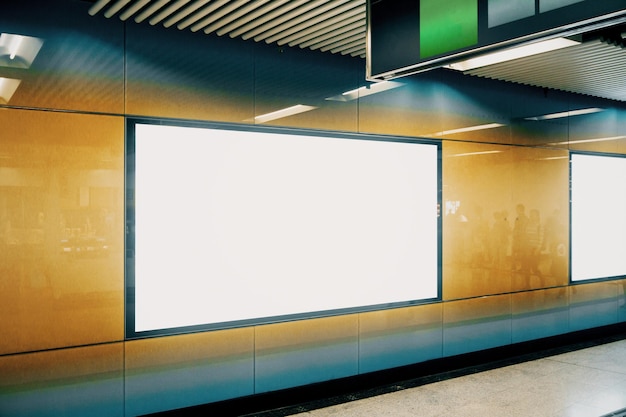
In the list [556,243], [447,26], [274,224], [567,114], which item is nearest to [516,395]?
[556,243]

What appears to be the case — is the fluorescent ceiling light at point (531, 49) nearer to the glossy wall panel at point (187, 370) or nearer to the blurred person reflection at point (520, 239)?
the blurred person reflection at point (520, 239)

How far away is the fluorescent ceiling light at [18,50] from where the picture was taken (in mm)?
4219

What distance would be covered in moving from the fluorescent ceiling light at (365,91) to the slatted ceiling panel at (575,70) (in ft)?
3.90

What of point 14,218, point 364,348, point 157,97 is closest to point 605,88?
point 364,348

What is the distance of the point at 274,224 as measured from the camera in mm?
5590

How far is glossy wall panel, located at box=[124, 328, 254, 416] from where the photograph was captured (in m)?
4.78

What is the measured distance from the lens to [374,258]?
629 cm

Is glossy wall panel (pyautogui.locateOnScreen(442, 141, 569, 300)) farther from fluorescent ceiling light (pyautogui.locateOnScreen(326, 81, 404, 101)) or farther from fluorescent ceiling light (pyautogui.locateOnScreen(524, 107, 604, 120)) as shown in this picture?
fluorescent ceiling light (pyautogui.locateOnScreen(326, 81, 404, 101))

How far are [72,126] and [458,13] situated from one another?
3.14m

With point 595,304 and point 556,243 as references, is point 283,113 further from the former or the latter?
point 595,304

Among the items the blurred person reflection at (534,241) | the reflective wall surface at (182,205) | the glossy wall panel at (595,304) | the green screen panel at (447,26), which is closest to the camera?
the green screen panel at (447,26)

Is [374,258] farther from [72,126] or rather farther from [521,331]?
[72,126]

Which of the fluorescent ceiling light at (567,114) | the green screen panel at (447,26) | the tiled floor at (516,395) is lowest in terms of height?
the tiled floor at (516,395)

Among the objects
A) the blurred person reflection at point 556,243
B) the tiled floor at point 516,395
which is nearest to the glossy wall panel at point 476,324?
the tiled floor at point 516,395
